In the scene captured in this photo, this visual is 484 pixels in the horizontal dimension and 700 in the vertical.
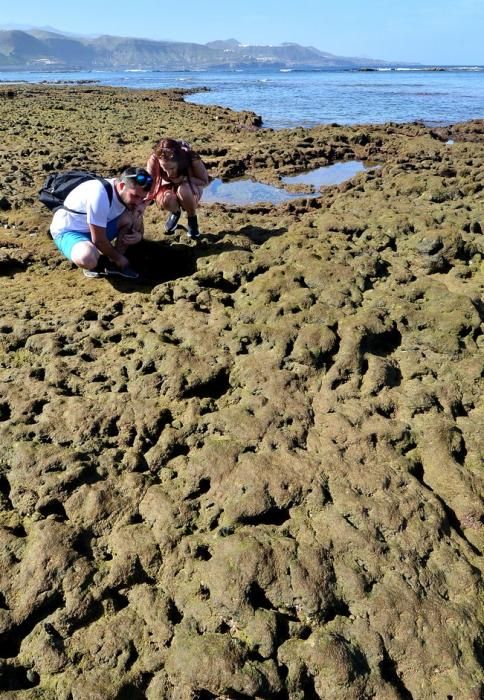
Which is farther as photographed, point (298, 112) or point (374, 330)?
point (298, 112)

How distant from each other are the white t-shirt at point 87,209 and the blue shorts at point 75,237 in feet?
0.13

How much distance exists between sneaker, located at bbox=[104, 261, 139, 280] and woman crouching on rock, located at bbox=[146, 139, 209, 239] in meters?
1.06

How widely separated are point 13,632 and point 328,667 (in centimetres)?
127

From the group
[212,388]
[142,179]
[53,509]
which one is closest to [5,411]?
[53,509]

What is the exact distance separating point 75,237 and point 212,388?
8.00 feet

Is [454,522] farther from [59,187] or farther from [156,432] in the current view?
[59,187]

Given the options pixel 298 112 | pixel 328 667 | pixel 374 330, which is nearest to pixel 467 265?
pixel 374 330

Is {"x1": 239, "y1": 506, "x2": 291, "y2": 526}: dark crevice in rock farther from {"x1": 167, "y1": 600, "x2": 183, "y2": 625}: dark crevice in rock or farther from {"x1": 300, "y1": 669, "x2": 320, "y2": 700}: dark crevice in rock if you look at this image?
{"x1": 300, "y1": 669, "x2": 320, "y2": 700}: dark crevice in rock

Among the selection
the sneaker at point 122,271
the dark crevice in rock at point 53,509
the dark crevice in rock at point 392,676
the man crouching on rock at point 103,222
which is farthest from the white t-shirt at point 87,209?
the dark crevice in rock at point 392,676

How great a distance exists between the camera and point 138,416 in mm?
3213

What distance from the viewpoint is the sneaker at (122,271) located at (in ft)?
16.7

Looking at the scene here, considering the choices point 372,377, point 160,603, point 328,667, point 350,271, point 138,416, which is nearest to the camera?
point 328,667

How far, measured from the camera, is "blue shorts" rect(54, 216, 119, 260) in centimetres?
504

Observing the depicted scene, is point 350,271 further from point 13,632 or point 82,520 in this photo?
point 13,632
